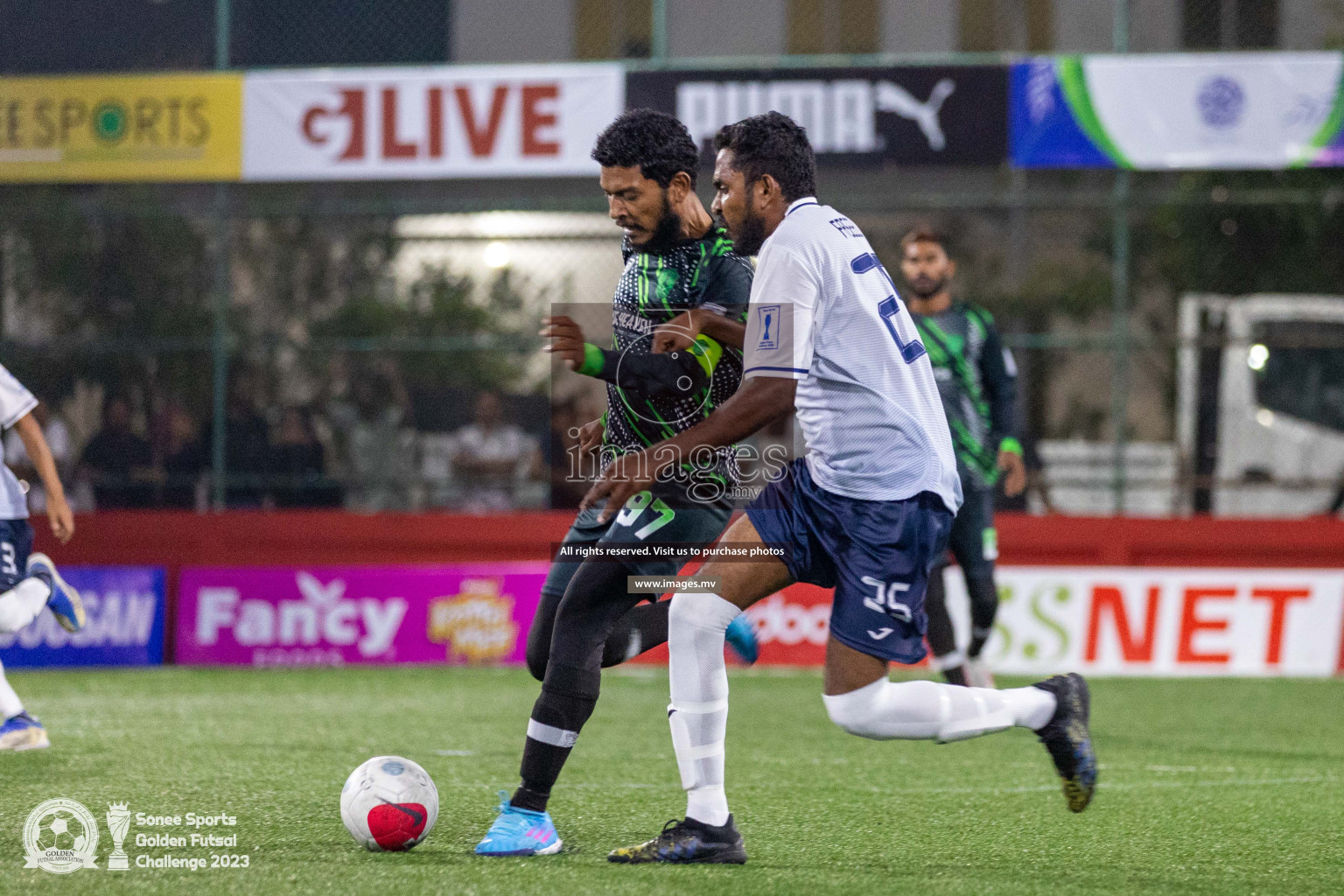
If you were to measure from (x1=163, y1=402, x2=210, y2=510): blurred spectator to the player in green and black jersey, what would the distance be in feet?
27.4

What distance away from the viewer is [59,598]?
723 centimetres

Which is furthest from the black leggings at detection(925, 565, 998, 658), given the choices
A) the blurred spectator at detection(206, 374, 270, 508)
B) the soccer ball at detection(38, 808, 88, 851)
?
the blurred spectator at detection(206, 374, 270, 508)

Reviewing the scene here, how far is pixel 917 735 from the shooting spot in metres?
4.31

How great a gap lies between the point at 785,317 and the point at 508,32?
1276 cm

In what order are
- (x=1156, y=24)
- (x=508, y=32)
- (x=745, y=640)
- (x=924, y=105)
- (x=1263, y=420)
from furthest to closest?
(x=1156, y=24)
(x=508, y=32)
(x=1263, y=420)
(x=924, y=105)
(x=745, y=640)

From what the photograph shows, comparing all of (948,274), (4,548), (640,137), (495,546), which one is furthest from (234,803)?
(495,546)

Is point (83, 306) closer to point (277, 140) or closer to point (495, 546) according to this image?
point (277, 140)

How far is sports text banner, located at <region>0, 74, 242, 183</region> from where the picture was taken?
41.8ft

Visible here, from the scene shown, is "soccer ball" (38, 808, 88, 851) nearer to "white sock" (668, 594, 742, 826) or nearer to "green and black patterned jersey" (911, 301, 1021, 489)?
"white sock" (668, 594, 742, 826)

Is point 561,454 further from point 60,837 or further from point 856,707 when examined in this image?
point 856,707

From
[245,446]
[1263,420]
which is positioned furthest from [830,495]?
[1263,420]

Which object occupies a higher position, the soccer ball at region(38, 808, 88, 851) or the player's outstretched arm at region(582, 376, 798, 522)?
the player's outstretched arm at region(582, 376, 798, 522)

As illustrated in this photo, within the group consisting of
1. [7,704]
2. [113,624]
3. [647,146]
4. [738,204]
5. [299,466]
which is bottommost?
[113,624]

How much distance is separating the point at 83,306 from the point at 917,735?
10820mm
